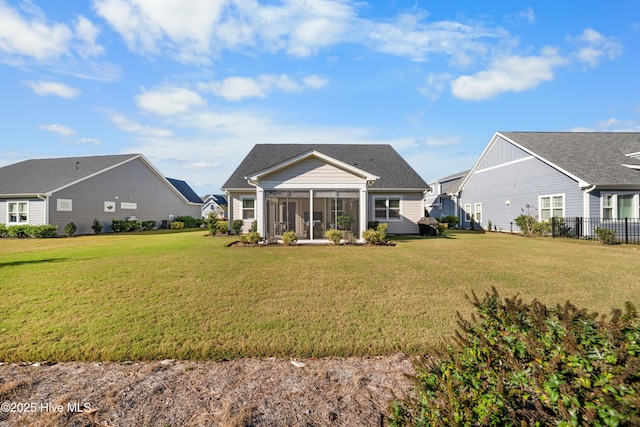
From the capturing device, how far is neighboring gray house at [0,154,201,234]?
73.4 ft

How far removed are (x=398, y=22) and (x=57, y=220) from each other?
1018 inches

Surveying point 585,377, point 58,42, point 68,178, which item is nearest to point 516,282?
point 585,377

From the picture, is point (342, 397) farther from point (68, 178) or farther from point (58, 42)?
point (68, 178)

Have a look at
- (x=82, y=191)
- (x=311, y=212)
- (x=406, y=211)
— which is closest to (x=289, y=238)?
(x=311, y=212)

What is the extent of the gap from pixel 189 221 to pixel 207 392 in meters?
34.7

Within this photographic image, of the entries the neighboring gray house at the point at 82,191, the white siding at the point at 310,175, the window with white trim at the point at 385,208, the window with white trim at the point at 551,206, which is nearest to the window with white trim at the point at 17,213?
the neighboring gray house at the point at 82,191

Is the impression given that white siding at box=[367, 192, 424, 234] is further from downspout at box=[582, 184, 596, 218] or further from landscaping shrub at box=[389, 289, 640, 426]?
landscaping shrub at box=[389, 289, 640, 426]

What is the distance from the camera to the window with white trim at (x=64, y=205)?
2259 centimetres

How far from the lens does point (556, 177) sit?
18.6 meters

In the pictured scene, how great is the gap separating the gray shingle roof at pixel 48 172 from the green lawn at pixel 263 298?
15.4 meters

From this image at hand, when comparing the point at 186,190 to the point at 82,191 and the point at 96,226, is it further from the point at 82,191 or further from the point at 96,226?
the point at 82,191

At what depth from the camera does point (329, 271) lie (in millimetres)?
8867

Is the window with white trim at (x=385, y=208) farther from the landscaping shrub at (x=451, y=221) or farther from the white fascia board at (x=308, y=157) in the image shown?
the landscaping shrub at (x=451, y=221)

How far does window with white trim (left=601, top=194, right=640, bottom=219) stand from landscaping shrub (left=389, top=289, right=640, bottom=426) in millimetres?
20290
